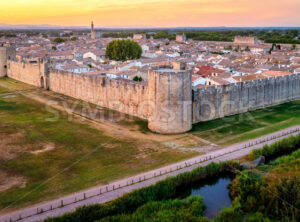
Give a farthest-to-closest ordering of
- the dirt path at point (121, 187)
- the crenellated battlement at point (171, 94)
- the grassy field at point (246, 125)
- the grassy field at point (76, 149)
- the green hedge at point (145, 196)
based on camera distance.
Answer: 1. the crenellated battlement at point (171, 94)
2. the grassy field at point (246, 125)
3. the grassy field at point (76, 149)
4. the dirt path at point (121, 187)
5. the green hedge at point (145, 196)

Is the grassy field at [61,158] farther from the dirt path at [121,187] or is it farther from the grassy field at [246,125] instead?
the grassy field at [246,125]

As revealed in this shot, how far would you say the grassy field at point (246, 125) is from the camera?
2106cm

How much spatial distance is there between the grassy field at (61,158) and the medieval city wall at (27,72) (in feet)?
49.4

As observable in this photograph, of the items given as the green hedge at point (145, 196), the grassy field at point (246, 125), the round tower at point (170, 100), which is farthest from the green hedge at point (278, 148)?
the round tower at point (170, 100)

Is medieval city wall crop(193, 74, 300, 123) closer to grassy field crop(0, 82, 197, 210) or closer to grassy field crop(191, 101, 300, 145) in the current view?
grassy field crop(191, 101, 300, 145)

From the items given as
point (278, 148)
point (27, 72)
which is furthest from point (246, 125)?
point (27, 72)

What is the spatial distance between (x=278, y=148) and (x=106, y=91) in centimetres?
1507

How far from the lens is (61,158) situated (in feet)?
58.5

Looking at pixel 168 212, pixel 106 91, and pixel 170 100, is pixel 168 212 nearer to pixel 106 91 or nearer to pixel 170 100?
pixel 170 100

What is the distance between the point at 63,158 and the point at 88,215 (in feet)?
20.7

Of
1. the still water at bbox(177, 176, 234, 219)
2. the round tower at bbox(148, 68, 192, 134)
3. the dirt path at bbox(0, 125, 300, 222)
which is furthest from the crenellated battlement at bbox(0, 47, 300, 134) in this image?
the still water at bbox(177, 176, 234, 219)

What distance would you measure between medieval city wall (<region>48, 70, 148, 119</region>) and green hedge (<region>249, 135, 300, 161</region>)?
9497mm

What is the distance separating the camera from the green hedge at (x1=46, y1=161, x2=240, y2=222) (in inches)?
477

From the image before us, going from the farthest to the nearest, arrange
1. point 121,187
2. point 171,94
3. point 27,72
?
point 27,72 → point 171,94 → point 121,187
